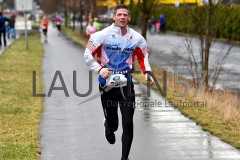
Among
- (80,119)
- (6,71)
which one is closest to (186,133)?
(80,119)

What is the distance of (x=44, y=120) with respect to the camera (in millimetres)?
9328

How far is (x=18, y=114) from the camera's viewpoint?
31.9 feet

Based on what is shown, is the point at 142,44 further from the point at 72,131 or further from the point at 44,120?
the point at 44,120

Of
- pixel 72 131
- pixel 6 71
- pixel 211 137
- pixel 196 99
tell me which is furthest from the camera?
pixel 6 71

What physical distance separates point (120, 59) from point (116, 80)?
0.84 feet

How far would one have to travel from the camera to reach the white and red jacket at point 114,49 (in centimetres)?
626

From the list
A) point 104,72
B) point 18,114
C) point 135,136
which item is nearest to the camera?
point 104,72

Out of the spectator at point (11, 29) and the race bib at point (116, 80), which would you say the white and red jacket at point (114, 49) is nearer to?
the race bib at point (116, 80)

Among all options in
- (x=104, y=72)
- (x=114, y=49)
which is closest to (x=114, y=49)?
(x=114, y=49)

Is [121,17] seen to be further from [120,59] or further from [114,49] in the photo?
[120,59]

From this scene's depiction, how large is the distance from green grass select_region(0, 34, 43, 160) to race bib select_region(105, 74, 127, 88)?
141 centimetres

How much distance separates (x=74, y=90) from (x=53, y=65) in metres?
7.16

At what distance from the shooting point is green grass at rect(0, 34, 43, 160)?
276 inches

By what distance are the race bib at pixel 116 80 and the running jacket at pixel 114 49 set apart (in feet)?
0.26
